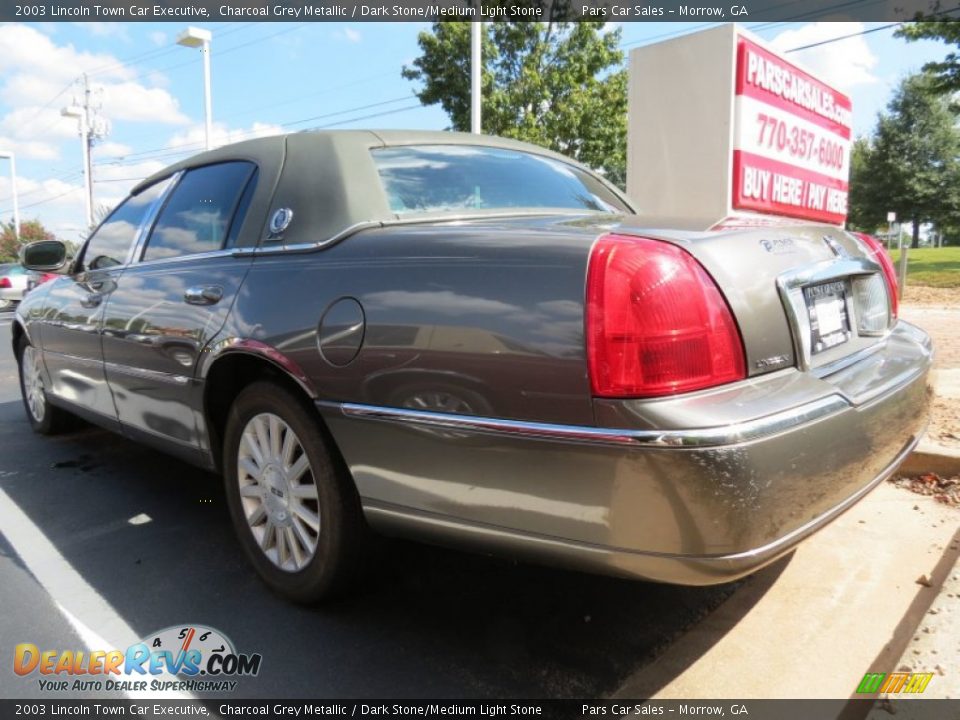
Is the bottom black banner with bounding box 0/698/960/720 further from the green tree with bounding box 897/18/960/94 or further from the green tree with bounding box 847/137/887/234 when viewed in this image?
the green tree with bounding box 847/137/887/234

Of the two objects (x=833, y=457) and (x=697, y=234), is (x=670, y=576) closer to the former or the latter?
(x=833, y=457)

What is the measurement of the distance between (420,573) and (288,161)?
1694 mm

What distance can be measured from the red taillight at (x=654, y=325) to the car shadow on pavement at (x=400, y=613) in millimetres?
989

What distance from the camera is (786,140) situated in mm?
6418

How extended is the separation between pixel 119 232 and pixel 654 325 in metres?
3.23

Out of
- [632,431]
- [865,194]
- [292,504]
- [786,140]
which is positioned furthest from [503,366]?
[865,194]

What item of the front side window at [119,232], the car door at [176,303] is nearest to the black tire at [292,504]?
the car door at [176,303]

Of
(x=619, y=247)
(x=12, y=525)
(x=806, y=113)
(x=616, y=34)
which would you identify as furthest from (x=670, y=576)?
(x=616, y=34)

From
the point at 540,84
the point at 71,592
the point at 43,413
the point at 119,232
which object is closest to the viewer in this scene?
the point at 71,592

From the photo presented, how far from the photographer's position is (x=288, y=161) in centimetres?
274

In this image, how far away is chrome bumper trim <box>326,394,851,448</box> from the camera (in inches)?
64.3

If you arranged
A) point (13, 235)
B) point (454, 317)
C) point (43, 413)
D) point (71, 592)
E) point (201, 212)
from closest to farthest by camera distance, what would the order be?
point (454, 317), point (71, 592), point (201, 212), point (43, 413), point (13, 235)

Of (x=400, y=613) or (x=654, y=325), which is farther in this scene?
(x=400, y=613)

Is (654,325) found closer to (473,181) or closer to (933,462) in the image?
(473,181)
